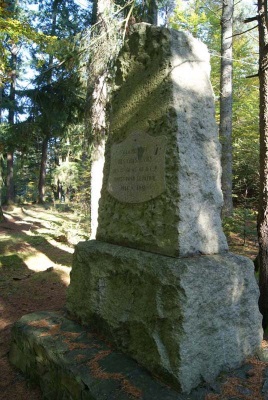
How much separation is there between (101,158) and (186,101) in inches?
214

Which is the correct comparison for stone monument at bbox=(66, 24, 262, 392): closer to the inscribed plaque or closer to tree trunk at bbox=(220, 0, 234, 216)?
the inscribed plaque

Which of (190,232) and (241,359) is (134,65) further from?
(241,359)

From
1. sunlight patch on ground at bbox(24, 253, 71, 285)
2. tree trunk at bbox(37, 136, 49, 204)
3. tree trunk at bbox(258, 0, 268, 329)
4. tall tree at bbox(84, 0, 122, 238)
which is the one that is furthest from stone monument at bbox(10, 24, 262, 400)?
tree trunk at bbox(37, 136, 49, 204)

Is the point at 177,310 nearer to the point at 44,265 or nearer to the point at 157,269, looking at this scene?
the point at 157,269

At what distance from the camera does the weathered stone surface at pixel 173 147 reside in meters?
2.66

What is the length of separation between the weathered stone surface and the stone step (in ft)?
3.14

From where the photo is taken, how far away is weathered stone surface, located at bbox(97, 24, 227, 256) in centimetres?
266

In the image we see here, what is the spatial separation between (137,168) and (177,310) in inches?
53.3

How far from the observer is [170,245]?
2.64 meters

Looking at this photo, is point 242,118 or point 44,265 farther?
point 242,118

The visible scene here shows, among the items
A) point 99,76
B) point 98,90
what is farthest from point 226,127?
point 99,76

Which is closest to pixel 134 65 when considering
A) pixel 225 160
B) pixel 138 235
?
pixel 138 235

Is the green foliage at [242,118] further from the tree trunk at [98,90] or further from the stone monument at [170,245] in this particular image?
the stone monument at [170,245]

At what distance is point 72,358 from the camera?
8.93 ft
